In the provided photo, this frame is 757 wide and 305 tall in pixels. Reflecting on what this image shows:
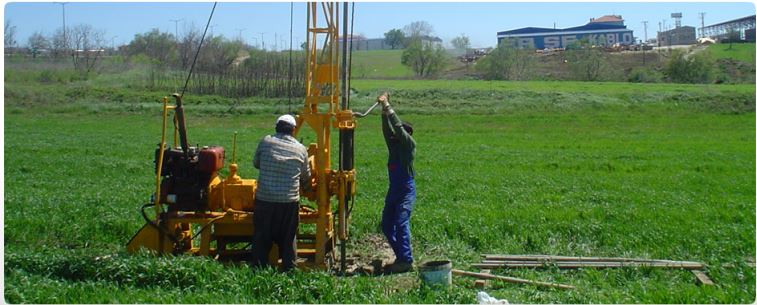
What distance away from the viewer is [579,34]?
91688 mm

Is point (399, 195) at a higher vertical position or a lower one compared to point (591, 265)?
higher

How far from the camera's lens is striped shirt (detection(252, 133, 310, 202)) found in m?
8.51

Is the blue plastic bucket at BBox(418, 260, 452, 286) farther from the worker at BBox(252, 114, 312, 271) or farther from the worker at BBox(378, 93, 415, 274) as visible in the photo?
the worker at BBox(252, 114, 312, 271)

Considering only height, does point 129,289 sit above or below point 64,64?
below

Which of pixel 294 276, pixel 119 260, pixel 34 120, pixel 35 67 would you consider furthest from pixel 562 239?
pixel 35 67

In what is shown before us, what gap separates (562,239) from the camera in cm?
1110

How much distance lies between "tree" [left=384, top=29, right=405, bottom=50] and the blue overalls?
3217 inches

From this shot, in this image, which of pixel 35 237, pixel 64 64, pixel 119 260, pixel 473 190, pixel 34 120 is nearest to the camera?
pixel 119 260

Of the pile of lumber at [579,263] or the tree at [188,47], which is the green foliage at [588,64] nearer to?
the tree at [188,47]

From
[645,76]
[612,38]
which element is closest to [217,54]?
[645,76]

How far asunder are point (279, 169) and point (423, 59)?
2828 inches

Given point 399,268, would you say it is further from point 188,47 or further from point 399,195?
point 188,47

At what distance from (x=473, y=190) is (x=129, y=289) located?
9.45m

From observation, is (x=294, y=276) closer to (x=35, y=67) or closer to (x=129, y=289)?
(x=129, y=289)
